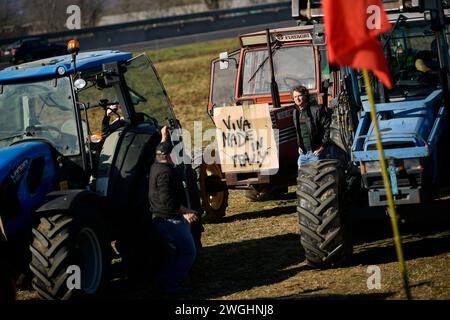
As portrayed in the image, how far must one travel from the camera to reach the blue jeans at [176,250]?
857 cm

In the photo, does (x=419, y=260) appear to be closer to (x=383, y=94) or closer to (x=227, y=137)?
(x=383, y=94)

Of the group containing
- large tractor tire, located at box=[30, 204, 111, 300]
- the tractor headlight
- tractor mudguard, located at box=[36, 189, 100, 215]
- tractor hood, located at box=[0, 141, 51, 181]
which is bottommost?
large tractor tire, located at box=[30, 204, 111, 300]

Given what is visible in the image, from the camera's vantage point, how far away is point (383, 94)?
9492 mm

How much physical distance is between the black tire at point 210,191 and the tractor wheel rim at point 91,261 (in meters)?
3.57

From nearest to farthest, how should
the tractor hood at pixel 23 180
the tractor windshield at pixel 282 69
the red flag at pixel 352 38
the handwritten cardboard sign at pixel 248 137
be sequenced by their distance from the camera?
the red flag at pixel 352 38, the tractor hood at pixel 23 180, the handwritten cardboard sign at pixel 248 137, the tractor windshield at pixel 282 69

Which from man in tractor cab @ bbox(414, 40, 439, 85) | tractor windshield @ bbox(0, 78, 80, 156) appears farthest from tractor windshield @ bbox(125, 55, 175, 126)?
man in tractor cab @ bbox(414, 40, 439, 85)

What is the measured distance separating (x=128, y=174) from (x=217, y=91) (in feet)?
15.9

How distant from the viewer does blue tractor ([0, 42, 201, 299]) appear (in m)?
7.77

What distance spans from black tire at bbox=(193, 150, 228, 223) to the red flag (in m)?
5.09

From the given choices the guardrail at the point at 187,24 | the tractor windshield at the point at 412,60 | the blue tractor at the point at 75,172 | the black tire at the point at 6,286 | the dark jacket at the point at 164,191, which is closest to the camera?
the black tire at the point at 6,286

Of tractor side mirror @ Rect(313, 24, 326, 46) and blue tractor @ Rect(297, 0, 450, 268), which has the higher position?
→ tractor side mirror @ Rect(313, 24, 326, 46)

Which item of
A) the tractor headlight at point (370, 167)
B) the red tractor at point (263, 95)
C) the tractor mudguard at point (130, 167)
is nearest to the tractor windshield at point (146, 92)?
the tractor mudguard at point (130, 167)

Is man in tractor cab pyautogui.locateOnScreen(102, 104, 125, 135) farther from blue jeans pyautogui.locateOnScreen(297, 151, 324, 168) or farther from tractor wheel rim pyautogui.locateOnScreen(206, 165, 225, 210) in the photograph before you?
tractor wheel rim pyautogui.locateOnScreen(206, 165, 225, 210)

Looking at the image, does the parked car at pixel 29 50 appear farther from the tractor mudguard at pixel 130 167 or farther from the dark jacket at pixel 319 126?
the tractor mudguard at pixel 130 167
